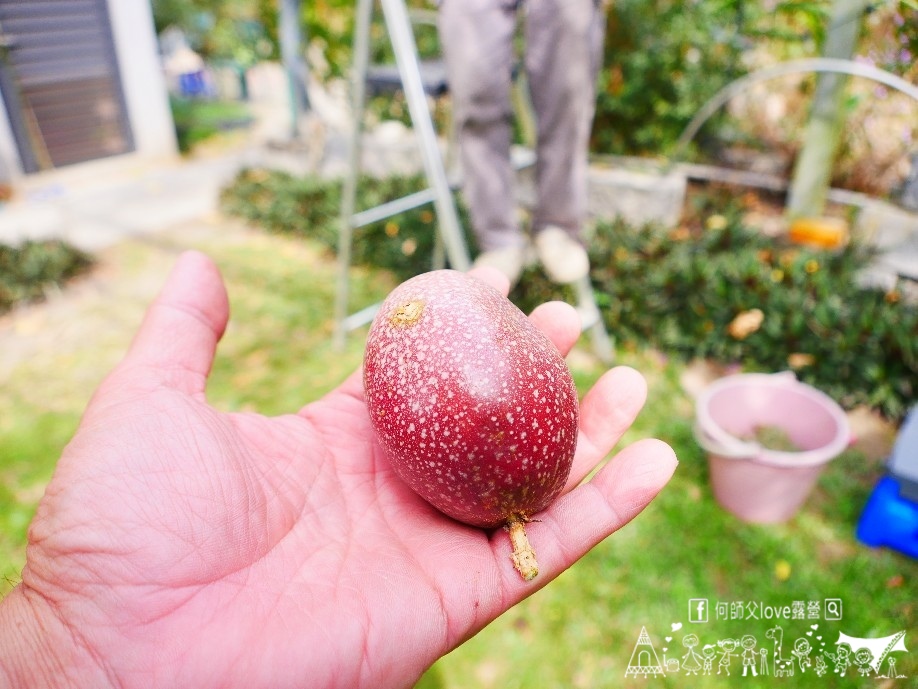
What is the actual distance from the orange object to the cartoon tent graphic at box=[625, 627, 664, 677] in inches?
111

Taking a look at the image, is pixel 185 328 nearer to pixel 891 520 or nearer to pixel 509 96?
pixel 509 96

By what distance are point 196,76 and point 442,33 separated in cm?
1002

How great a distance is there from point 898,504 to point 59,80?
799cm

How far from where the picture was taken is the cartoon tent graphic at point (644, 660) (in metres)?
2.03

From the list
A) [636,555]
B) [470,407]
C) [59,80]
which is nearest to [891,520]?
[636,555]

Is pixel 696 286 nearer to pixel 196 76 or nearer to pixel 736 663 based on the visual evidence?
pixel 736 663

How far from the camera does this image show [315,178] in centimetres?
518

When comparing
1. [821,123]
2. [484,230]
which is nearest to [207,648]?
[484,230]

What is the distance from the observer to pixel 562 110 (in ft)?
8.23

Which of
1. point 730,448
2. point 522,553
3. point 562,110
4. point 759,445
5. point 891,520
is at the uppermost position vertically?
point 562,110

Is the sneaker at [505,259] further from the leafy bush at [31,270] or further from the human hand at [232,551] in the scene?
the leafy bush at [31,270]

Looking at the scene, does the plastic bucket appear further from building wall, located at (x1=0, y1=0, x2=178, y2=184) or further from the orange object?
building wall, located at (x1=0, y1=0, x2=178, y2=184)

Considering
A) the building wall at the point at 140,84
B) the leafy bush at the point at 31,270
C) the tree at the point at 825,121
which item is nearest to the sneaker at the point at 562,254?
the tree at the point at 825,121

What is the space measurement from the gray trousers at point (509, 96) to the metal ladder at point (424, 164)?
0.48 feet
